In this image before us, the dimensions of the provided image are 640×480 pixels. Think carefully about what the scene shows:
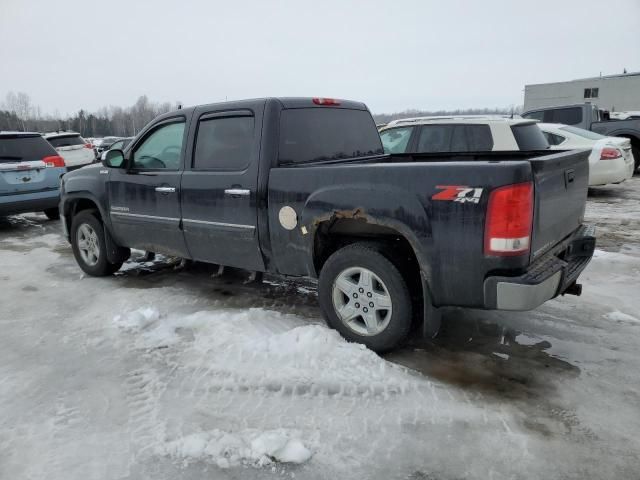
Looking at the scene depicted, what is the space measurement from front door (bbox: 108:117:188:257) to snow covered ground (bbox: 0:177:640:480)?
64 cm

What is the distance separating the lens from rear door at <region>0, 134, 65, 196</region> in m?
Answer: 8.11

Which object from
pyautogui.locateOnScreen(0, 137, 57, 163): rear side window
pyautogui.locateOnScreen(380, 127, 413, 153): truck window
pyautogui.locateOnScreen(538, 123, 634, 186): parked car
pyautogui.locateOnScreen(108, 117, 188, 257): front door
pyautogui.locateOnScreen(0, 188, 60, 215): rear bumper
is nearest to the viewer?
pyautogui.locateOnScreen(108, 117, 188, 257): front door

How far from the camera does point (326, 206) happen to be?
3.48 metres

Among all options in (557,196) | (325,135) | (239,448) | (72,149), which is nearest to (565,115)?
(325,135)

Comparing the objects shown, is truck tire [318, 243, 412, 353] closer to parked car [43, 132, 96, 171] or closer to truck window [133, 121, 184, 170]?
truck window [133, 121, 184, 170]

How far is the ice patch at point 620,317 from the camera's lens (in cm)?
402

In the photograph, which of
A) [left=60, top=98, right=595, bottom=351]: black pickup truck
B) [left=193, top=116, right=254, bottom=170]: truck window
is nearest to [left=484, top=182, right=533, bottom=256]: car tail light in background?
[left=60, top=98, right=595, bottom=351]: black pickup truck

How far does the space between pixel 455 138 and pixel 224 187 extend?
4.50 metres

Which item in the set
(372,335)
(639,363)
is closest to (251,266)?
(372,335)

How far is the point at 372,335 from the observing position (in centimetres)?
346

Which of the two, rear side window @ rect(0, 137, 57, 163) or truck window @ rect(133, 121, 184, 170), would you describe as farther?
rear side window @ rect(0, 137, 57, 163)

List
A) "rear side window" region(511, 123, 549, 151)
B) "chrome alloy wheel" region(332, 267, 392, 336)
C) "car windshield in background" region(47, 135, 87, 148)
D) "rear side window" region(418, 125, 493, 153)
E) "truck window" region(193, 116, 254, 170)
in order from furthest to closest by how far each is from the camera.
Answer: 1. "car windshield in background" region(47, 135, 87, 148)
2. "rear side window" region(418, 125, 493, 153)
3. "rear side window" region(511, 123, 549, 151)
4. "truck window" region(193, 116, 254, 170)
5. "chrome alloy wheel" region(332, 267, 392, 336)

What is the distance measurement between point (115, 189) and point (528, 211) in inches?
165

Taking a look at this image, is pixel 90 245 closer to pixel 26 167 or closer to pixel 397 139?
pixel 26 167
